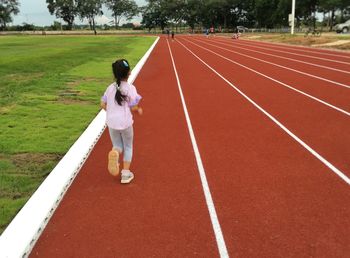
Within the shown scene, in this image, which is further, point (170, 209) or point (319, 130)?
point (319, 130)

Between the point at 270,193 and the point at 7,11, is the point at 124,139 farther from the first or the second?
the point at 7,11

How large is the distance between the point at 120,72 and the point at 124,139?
0.88m

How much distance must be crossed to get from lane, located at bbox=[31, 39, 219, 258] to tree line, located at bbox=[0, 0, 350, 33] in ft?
240

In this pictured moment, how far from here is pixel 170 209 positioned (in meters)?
4.94

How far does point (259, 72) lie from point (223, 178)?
1314 cm

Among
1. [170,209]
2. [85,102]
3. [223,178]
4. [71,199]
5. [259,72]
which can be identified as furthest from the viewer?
[259,72]

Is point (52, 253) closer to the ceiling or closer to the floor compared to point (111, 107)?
closer to the floor

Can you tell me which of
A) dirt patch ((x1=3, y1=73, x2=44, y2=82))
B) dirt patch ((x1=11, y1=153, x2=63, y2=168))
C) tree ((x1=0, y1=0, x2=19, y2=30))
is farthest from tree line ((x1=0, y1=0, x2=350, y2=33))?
dirt patch ((x1=11, y1=153, x2=63, y2=168))

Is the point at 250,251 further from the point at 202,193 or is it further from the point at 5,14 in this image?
the point at 5,14

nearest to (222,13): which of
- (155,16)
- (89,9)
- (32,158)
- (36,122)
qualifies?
(155,16)

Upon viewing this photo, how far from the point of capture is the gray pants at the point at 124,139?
224 inches

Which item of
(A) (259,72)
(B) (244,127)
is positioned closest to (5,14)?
(A) (259,72)

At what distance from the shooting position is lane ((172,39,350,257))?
414cm

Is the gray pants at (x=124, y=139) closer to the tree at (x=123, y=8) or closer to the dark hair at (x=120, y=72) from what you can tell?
the dark hair at (x=120, y=72)
